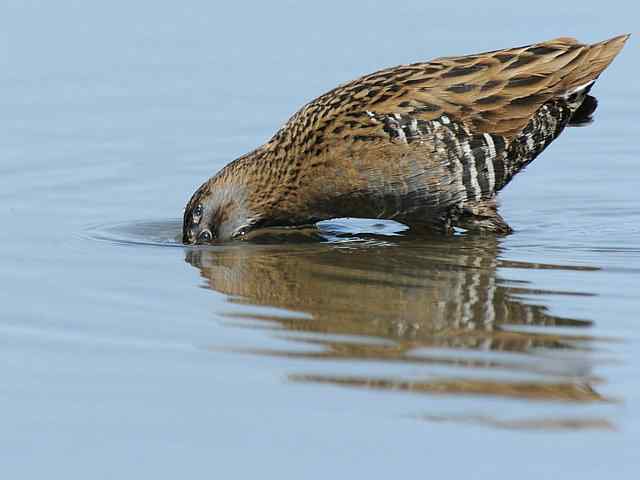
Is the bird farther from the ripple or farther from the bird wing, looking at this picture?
the ripple

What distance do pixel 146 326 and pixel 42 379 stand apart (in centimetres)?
95

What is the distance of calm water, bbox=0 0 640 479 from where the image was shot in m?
5.54

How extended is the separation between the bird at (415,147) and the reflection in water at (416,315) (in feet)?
0.86

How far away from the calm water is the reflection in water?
2 centimetres

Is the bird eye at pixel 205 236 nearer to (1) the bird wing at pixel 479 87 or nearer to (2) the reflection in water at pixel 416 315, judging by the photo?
(2) the reflection in water at pixel 416 315

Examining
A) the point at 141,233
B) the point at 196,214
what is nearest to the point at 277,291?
the point at 196,214

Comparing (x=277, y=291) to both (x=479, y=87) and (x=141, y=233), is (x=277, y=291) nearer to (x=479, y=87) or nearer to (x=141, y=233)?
(x=141, y=233)

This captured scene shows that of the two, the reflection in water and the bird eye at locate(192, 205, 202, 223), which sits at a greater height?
the bird eye at locate(192, 205, 202, 223)

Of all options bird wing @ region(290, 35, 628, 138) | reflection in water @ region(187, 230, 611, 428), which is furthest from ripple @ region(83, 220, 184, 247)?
bird wing @ region(290, 35, 628, 138)

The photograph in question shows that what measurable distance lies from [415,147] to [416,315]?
2.01 m

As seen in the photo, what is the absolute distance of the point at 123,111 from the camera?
12680 mm

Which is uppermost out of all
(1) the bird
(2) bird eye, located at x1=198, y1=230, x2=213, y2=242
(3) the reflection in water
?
(1) the bird

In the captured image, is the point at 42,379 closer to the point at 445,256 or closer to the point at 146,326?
the point at 146,326

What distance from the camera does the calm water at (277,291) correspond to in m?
5.54
